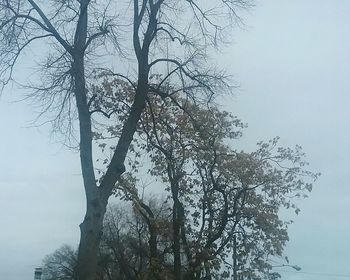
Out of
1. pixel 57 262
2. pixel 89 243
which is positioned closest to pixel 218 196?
pixel 89 243

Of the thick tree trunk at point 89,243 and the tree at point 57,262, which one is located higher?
the tree at point 57,262

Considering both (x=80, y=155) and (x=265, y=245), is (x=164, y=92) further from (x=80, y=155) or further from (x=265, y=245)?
(x=265, y=245)

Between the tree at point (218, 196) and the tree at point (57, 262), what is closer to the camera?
the tree at point (218, 196)

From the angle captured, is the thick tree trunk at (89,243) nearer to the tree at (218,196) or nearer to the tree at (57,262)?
the tree at (218,196)

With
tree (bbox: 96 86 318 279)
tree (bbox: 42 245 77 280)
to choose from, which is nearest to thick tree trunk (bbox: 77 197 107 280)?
tree (bbox: 96 86 318 279)

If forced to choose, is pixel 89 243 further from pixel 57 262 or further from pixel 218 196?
pixel 57 262

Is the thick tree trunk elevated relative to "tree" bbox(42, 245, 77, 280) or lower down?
lower down

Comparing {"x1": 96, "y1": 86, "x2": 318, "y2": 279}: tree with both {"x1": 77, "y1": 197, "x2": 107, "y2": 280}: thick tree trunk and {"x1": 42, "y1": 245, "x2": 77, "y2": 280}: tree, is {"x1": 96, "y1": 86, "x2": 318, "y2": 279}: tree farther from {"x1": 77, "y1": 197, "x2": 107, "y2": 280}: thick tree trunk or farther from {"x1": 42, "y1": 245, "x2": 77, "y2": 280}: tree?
{"x1": 42, "y1": 245, "x2": 77, "y2": 280}: tree

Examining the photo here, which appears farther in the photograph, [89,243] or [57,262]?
[57,262]

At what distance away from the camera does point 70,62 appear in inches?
607

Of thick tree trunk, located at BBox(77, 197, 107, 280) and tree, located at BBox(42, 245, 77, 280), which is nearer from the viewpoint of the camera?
thick tree trunk, located at BBox(77, 197, 107, 280)

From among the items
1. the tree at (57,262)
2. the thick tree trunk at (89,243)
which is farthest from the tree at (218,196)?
the tree at (57,262)

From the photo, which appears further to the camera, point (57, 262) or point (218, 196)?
point (57, 262)

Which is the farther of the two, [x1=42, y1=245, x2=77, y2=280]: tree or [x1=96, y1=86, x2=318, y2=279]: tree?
[x1=42, y1=245, x2=77, y2=280]: tree
